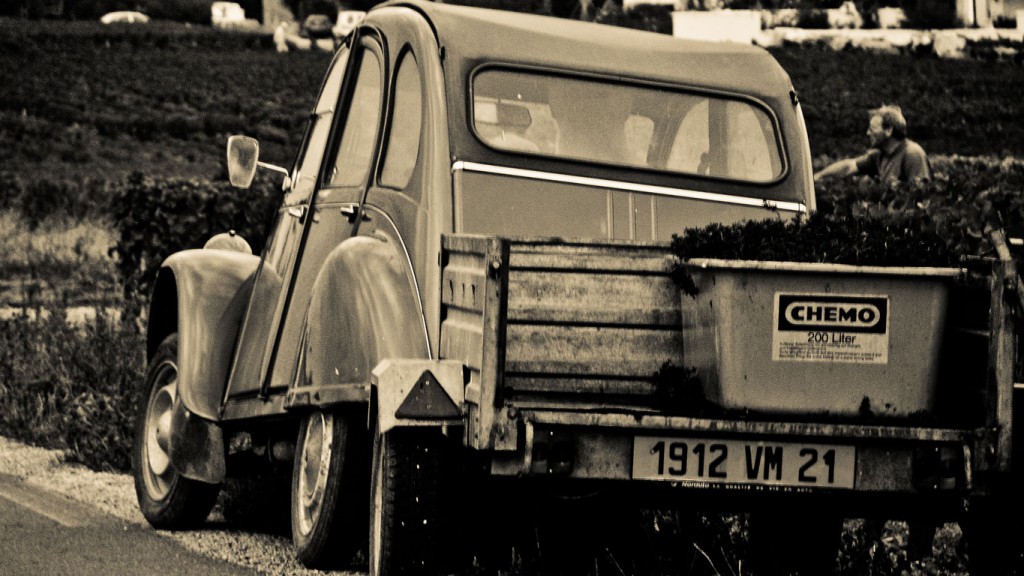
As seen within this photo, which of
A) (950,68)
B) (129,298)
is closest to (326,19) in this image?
(950,68)

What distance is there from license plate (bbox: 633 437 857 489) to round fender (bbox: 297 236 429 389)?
98 cm

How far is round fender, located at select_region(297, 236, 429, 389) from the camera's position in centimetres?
579

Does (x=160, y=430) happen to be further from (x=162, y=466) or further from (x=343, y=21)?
(x=343, y=21)

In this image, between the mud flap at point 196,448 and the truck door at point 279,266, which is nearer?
the truck door at point 279,266

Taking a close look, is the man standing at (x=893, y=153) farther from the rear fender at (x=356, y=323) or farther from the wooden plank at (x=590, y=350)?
the wooden plank at (x=590, y=350)

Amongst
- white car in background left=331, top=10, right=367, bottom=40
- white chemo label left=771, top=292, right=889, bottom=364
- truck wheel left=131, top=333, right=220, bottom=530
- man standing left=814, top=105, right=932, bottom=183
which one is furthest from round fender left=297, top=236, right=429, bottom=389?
white car in background left=331, top=10, right=367, bottom=40

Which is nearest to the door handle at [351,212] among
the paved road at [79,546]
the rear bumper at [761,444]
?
the paved road at [79,546]

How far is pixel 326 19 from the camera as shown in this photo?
67.7 m

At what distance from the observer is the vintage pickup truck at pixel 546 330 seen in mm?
4957

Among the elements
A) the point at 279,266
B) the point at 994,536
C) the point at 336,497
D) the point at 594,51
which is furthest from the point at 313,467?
the point at 994,536

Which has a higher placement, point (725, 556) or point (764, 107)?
point (764, 107)

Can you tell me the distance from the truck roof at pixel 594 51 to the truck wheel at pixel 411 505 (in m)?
1.62

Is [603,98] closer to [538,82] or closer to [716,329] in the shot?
[538,82]

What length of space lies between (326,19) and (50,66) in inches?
597
